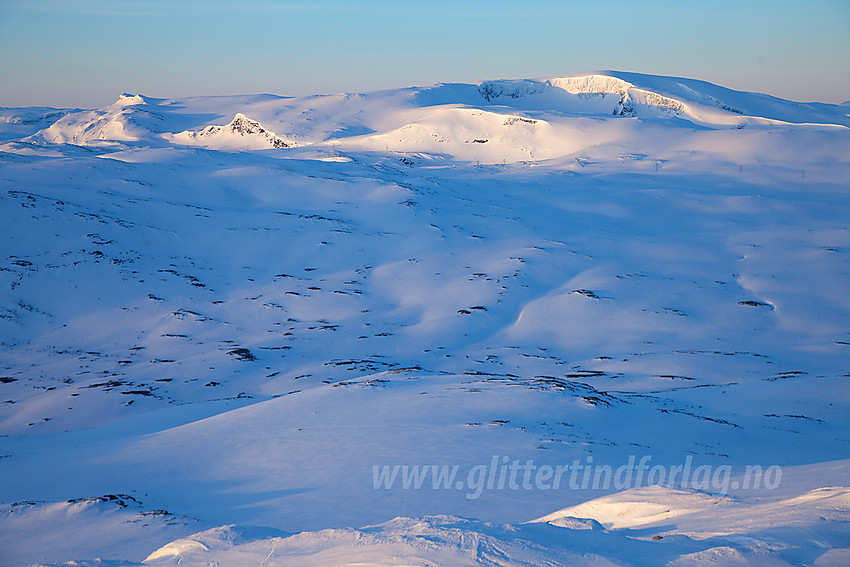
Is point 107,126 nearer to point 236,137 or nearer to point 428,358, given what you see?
point 236,137

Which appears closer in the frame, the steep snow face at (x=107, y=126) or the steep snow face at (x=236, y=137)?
the steep snow face at (x=236, y=137)

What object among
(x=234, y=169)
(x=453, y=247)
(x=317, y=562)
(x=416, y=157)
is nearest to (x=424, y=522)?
(x=317, y=562)

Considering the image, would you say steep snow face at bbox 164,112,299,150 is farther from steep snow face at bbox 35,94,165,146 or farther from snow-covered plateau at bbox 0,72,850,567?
snow-covered plateau at bbox 0,72,850,567

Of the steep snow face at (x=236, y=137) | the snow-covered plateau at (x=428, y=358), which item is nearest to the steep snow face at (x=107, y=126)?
the steep snow face at (x=236, y=137)

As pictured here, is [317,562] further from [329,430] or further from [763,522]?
[329,430]

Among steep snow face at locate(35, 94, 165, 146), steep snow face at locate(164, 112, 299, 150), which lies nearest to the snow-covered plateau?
steep snow face at locate(164, 112, 299, 150)

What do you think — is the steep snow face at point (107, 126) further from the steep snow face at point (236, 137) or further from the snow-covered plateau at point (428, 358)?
the snow-covered plateau at point (428, 358)
